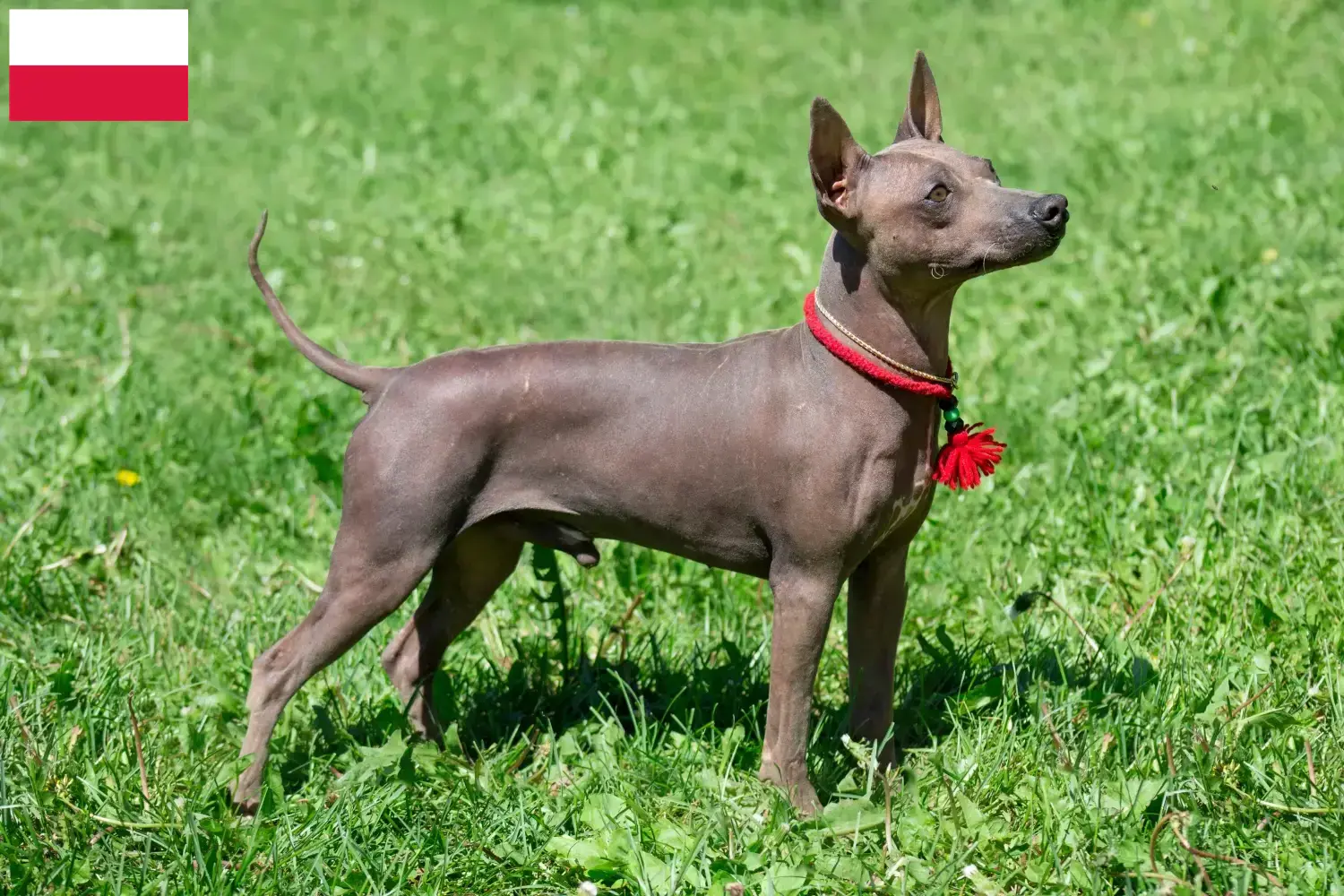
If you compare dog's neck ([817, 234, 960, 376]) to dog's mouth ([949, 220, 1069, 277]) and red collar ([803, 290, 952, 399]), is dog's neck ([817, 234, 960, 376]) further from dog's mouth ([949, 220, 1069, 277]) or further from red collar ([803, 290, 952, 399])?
dog's mouth ([949, 220, 1069, 277])

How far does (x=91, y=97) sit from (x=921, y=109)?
6509 millimetres

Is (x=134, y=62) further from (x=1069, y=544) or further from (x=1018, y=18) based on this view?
(x=1018, y=18)

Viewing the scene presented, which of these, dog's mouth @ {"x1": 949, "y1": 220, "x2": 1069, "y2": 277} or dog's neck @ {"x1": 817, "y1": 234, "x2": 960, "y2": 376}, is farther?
→ dog's neck @ {"x1": 817, "y1": 234, "x2": 960, "y2": 376}

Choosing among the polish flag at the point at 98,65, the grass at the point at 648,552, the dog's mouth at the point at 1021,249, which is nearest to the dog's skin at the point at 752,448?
the dog's mouth at the point at 1021,249

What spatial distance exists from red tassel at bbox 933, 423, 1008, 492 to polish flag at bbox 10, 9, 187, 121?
4462 millimetres

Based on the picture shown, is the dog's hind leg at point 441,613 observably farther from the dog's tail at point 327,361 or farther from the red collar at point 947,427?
the red collar at point 947,427

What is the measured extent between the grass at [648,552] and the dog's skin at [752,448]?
1.07ft

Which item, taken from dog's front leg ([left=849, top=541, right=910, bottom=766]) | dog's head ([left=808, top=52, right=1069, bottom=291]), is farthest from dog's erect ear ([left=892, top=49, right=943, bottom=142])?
dog's front leg ([left=849, top=541, right=910, bottom=766])

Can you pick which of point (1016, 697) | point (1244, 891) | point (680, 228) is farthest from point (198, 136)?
point (1244, 891)

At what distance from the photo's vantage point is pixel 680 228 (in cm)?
752

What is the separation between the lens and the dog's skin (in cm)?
303

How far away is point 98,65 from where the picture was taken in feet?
23.2

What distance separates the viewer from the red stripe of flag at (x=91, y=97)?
8.60 m

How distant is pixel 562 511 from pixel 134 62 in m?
5.07
